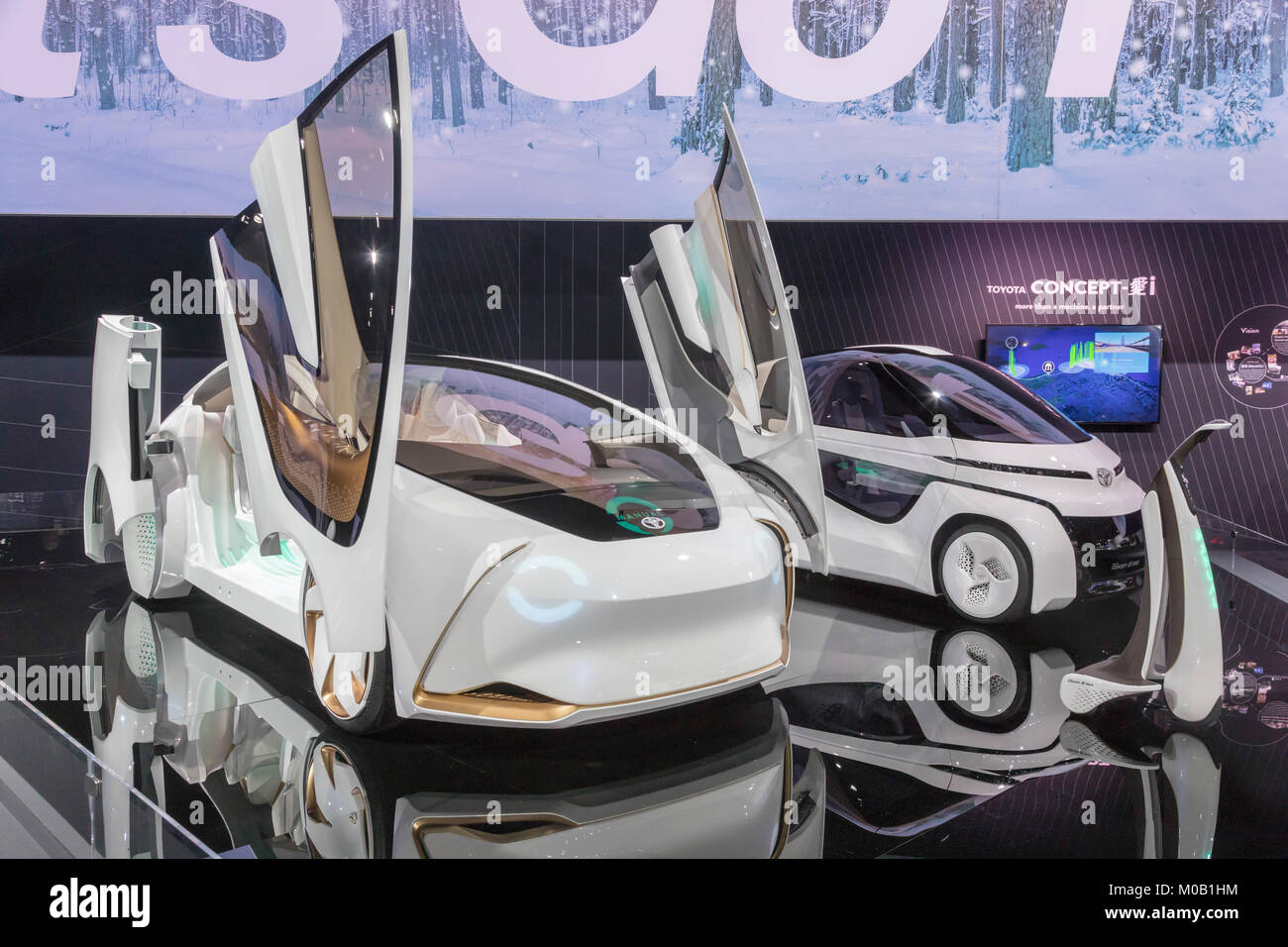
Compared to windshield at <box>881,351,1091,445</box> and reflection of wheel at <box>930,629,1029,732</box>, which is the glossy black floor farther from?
windshield at <box>881,351,1091,445</box>

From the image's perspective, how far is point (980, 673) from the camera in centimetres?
357

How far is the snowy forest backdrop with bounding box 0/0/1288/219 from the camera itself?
23.8 feet

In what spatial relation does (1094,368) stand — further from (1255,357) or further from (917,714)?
(917,714)

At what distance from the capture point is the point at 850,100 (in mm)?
7371

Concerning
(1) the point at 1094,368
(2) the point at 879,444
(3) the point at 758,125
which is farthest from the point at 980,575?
(3) the point at 758,125

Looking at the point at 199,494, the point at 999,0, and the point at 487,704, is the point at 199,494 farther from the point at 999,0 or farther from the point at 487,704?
the point at 999,0

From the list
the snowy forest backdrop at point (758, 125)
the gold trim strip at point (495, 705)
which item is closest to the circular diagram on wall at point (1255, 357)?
the snowy forest backdrop at point (758, 125)

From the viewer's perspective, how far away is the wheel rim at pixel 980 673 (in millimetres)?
3221

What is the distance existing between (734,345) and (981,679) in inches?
65.7

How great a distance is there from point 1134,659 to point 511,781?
2.12 metres

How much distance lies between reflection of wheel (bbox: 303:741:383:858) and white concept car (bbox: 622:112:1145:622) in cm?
166

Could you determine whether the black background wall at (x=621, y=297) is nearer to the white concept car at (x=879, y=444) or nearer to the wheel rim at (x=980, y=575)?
the white concept car at (x=879, y=444)

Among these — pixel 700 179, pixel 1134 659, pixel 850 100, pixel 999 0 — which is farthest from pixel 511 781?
pixel 999 0

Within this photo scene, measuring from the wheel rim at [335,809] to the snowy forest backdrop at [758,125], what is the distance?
5.71 meters
